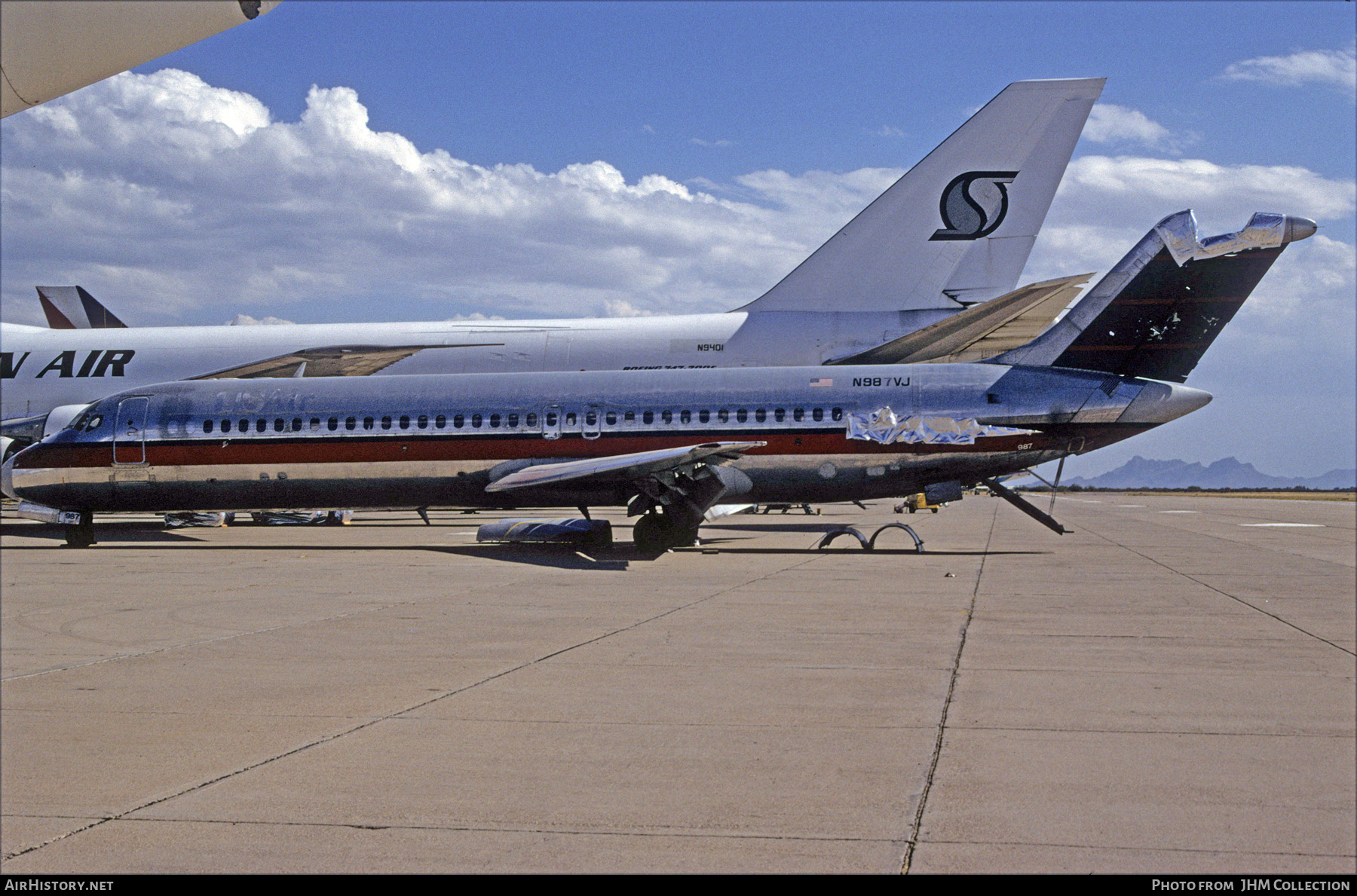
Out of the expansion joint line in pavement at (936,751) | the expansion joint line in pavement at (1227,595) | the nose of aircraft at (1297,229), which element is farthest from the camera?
the nose of aircraft at (1297,229)

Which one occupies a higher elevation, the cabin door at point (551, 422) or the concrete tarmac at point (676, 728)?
the cabin door at point (551, 422)

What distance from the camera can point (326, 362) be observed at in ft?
93.0

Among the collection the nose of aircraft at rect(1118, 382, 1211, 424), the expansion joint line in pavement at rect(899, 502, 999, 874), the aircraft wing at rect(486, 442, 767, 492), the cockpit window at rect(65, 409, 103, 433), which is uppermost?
the nose of aircraft at rect(1118, 382, 1211, 424)

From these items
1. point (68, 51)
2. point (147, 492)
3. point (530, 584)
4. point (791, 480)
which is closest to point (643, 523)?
point (791, 480)

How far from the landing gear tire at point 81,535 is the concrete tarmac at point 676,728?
814 cm

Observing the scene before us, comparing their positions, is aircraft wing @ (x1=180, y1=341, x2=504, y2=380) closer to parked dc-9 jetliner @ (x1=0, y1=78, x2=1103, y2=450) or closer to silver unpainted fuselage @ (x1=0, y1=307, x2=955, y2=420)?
silver unpainted fuselage @ (x1=0, y1=307, x2=955, y2=420)

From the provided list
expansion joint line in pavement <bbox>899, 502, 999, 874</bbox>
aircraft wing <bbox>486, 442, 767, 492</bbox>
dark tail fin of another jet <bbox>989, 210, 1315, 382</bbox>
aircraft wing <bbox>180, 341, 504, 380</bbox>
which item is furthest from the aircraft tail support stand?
aircraft wing <bbox>180, 341, 504, 380</bbox>

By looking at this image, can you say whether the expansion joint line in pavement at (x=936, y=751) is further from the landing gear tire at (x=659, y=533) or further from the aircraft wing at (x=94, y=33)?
the landing gear tire at (x=659, y=533)

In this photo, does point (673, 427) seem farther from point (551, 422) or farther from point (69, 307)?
point (69, 307)

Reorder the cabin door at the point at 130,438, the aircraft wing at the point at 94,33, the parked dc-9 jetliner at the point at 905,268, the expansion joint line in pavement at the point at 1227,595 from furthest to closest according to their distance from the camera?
the parked dc-9 jetliner at the point at 905,268
the cabin door at the point at 130,438
the expansion joint line in pavement at the point at 1227,595
the aircraft wing at the point at 94,33

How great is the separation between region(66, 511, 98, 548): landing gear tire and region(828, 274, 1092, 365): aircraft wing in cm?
1623

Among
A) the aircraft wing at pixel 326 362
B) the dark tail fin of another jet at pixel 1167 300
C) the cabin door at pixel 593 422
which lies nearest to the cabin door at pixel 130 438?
the aircraft wing at pixel 326 362

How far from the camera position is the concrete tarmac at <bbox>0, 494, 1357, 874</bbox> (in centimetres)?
440

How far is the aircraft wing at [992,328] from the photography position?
69.7ft
